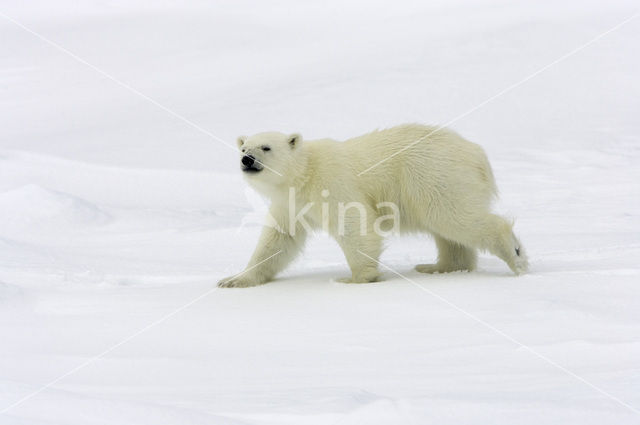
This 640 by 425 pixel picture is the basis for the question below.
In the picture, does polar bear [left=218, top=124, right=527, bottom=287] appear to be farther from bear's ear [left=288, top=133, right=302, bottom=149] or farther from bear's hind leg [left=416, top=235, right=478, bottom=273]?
bear's hind leg [left=416, top=235, right=478, bottom=273]

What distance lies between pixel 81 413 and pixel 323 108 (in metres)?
11.6

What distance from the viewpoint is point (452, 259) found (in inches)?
208

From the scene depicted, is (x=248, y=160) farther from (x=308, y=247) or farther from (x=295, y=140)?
(x=308, y=247)

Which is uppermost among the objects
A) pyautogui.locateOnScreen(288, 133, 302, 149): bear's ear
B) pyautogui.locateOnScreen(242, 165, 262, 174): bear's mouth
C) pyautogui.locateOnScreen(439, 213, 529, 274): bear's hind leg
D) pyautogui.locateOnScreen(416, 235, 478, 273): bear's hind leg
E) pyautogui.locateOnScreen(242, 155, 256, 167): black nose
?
pyautogui.locateOnScreen(288, 133, 302, 149): bear's ear

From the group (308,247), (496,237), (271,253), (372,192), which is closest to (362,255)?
(372,192)

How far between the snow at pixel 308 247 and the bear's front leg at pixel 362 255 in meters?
0.18

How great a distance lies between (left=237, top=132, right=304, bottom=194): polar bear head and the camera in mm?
4879

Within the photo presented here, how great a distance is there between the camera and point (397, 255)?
638 cm

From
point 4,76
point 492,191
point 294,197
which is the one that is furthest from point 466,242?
point 4,76

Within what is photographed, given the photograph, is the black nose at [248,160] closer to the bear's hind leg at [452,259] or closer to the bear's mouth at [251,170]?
the bear's mouth at [251,170]

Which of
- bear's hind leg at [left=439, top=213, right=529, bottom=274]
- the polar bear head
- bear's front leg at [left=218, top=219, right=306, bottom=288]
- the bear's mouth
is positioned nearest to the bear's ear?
the polar bear head

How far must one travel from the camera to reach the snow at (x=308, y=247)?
2564 millimetres

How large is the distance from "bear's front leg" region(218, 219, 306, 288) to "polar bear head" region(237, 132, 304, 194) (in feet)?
1.19

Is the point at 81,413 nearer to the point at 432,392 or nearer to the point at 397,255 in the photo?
the point at 432,392
